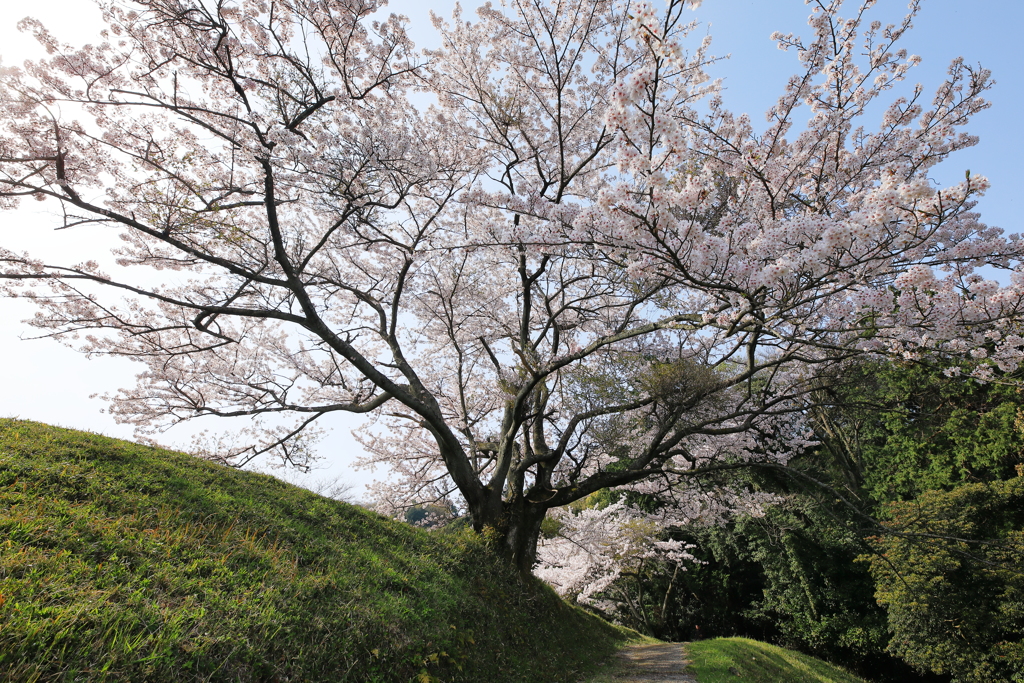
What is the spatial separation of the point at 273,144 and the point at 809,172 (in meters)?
6.62

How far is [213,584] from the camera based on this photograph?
3.55 m

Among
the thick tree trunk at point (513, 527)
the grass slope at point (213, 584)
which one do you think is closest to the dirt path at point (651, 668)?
the grass slope at point (213, 584)

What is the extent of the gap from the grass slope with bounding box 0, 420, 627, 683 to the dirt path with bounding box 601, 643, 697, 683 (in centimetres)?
100

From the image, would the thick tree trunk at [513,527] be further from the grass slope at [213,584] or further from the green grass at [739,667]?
the green grass at [739,667]

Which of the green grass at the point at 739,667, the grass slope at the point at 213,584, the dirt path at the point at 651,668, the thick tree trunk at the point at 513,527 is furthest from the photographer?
the thick tree trunk at the point at 513,527

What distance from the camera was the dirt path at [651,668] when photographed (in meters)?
7.14

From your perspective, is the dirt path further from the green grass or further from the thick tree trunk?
the thick tree trunk

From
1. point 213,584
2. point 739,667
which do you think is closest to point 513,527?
point 739,667

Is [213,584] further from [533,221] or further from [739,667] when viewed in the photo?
[739,667]

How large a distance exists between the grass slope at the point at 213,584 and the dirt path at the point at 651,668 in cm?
100

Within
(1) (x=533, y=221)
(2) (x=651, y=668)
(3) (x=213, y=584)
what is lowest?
(2) (x=651, y=668)

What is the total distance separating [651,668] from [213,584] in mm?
7718

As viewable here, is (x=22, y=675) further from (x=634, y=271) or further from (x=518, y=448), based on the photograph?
(x=518, y=448)

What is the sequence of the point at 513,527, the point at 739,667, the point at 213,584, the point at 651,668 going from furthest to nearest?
1. the point at 513,527
2. the point at 739,667
3. the point at 651,668
4. the point at 213,584
